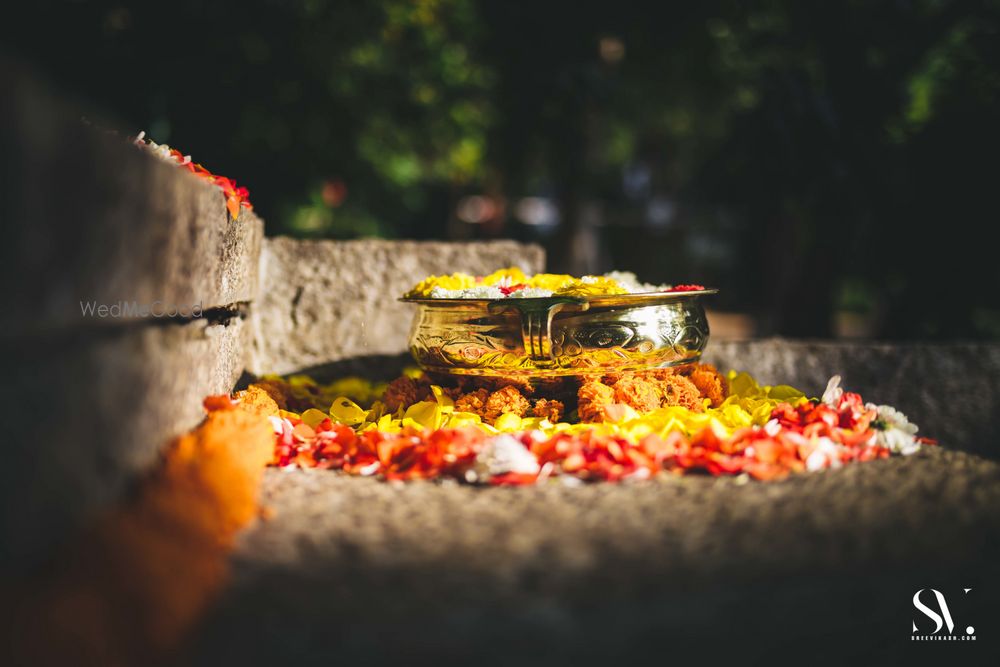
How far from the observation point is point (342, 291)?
154 inches

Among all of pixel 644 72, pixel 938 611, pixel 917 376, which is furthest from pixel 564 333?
pixel 644 72

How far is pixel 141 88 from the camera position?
5.52 meters

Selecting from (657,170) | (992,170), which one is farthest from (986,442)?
(657,170)

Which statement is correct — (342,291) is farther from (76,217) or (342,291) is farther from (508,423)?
(76,217)

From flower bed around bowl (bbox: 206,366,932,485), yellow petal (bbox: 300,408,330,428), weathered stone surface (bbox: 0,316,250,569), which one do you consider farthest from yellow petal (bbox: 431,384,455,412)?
weathered stone surface (bbox: 0,316,250,569)

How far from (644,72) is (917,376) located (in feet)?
21.0

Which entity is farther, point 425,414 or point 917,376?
point 917,376

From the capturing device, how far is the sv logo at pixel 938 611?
5.25 feet

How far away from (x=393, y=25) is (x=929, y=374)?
7.14 meters

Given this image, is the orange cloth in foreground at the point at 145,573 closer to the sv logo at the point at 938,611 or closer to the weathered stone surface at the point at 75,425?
the weathered stone surface at the point at 75,425

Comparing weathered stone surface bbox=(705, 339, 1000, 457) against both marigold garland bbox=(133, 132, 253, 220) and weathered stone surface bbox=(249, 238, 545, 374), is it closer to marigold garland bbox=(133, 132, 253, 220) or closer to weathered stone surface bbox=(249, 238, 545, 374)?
weathered stone surface bbox=(249, 238, 545, 374)

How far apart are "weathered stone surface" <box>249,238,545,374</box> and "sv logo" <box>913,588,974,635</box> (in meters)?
2.69

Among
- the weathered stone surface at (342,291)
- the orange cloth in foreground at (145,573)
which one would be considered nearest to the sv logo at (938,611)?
the orange cloth in foreground at (145,573)

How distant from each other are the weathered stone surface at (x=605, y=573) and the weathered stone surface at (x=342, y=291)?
1.96 meters
